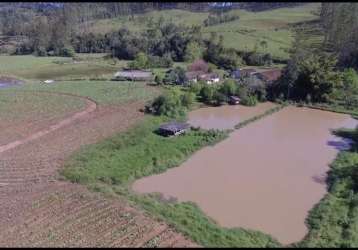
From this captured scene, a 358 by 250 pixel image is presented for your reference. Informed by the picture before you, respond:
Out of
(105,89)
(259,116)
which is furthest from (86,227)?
(105,89)

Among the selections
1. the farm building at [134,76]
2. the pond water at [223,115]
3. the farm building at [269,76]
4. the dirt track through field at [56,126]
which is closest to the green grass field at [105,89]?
the dirt track through field at [56,126]

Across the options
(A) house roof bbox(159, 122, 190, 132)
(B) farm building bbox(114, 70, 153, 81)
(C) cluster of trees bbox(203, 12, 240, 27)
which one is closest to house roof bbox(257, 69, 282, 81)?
(B) farm building bbox(114, 70, 153, 81)

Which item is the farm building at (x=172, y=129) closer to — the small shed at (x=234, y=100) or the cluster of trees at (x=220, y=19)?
the small shed at (x=234, y=100)

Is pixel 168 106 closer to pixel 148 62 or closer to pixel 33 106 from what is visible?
pixel 33 106

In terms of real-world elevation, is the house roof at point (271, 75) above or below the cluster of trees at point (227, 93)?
above

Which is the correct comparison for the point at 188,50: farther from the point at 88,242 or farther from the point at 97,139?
the point at 88,242
